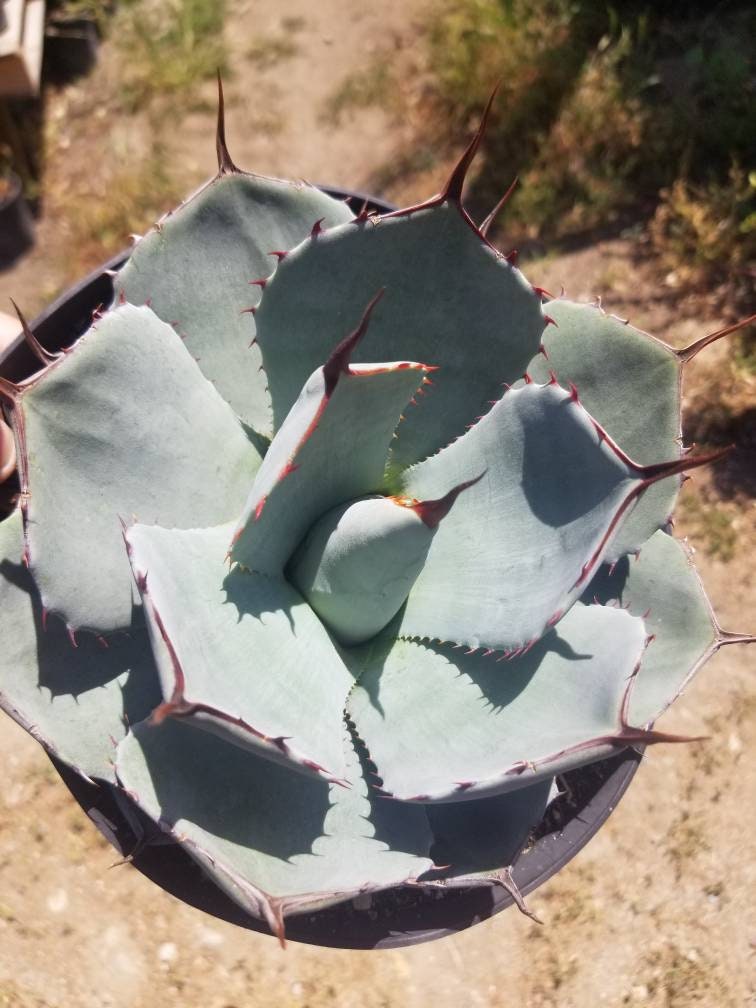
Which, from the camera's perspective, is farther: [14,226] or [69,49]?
[69,49]

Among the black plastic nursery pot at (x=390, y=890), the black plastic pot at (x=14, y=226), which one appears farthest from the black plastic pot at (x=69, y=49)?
the black plastic nursery pot at (x=390, y=890)

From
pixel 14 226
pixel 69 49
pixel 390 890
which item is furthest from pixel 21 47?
pixel 390 890

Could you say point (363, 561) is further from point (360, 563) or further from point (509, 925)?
point (509, 925)

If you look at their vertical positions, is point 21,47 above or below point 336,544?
above

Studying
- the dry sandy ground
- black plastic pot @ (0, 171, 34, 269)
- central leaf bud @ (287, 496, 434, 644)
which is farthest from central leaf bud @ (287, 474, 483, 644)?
black plastic pot @ (0, 171, 34, 269)

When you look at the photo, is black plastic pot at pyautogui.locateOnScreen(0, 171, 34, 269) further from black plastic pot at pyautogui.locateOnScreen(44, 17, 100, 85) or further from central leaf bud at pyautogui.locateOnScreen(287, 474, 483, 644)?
central leaf bud at pyautogui.locateOnScreen(287, 474, 483, 644)

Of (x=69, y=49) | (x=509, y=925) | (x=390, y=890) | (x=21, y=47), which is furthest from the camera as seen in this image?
(x=69, y=49)

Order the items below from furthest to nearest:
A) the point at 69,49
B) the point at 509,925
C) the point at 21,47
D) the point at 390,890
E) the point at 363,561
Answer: the point at 69,49 → the point at 21,47 → the point at 509,925 → the point at 390,890 → the point at 363,561

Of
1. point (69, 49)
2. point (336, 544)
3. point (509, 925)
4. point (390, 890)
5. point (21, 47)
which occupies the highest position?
point (21, 47)
